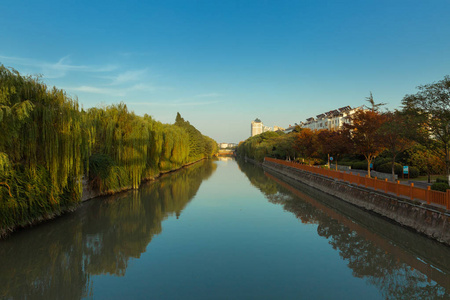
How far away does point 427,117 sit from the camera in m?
16.1

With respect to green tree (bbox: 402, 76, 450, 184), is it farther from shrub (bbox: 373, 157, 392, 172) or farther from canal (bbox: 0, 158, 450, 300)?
shrub (bbox: 373, 157, 392, 172)

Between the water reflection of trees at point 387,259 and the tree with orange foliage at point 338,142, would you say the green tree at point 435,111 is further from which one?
the tree with orange foliage at point 338,142

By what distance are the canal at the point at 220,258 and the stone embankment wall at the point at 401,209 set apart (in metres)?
0.53

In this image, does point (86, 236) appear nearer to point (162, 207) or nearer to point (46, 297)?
point (46, 297)

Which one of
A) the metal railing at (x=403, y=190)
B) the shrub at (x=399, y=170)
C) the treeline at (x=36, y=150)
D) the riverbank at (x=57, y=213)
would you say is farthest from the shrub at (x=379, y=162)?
the treeline at (x=36, y=150)

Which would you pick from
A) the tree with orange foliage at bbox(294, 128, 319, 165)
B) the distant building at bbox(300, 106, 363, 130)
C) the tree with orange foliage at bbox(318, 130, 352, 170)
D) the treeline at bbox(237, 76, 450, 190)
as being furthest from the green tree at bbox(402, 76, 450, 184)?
the distant building at bbox(300, 106, 363, 130)

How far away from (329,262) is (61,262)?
10552 mm

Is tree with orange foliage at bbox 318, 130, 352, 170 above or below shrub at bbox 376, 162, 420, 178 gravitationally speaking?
above

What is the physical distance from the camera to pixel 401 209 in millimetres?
14930

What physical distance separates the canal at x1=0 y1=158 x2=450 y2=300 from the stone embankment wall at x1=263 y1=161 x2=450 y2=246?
1.74ft

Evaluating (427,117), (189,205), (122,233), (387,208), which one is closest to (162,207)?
(189,205)

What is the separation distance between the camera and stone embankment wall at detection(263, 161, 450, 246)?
39.0 ft

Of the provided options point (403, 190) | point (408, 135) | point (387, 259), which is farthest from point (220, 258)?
point (408, 135)

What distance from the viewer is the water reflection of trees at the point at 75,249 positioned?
340 inches
